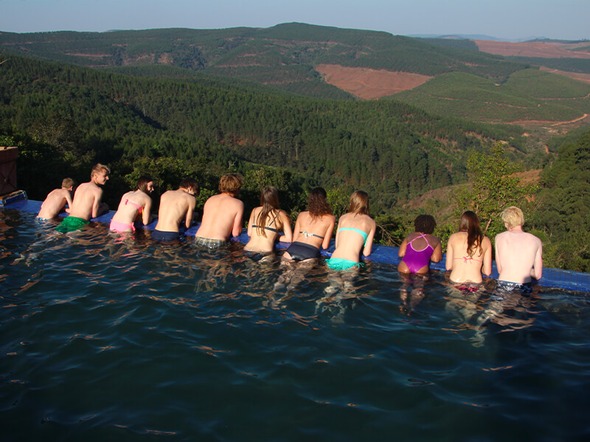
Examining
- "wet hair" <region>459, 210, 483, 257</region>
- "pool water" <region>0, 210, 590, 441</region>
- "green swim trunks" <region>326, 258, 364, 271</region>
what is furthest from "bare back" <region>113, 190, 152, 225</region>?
"wet hair" <region>459, 210, 483, 257</region>

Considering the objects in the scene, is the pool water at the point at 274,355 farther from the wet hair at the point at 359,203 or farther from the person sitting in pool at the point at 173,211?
the person sitting in pool at the point at 173,211

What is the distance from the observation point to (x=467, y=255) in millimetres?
7754

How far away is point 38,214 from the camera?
10781 mm

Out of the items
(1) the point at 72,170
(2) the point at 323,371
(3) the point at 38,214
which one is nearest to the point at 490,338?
(2) the point at 323,371

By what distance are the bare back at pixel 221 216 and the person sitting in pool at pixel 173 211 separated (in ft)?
1.93

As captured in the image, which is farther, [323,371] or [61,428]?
[323,371]

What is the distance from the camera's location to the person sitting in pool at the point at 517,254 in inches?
296

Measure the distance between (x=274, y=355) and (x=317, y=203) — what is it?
335 centimetres

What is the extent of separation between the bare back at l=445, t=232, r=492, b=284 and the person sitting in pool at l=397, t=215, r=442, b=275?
0.31 meters

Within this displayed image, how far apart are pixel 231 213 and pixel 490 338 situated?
15.3ft

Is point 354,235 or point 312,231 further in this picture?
point 312,231

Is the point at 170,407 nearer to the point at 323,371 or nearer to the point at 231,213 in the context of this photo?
the point at 323,371

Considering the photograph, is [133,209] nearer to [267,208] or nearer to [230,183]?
[230,183]

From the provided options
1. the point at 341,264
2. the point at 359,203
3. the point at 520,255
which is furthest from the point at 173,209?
the point at 520,255
